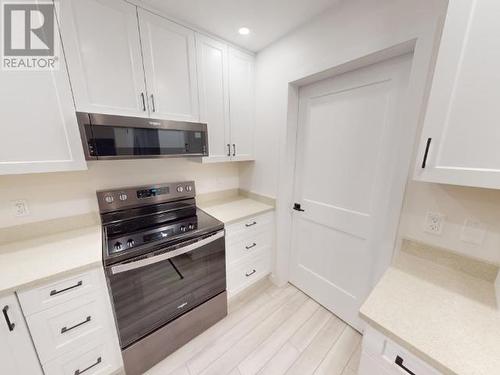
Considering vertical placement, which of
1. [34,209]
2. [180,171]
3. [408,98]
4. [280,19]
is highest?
[280,19]

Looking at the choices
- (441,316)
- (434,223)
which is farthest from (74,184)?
(434,223)

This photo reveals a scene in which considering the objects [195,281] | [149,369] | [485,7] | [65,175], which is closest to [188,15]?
[65,175]

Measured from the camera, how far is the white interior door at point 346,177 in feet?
4.16

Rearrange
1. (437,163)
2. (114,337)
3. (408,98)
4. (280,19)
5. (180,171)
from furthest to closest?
(180,171), (280,19), (114,337), (408,98), (437,163)

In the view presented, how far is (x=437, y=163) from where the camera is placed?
81 cm

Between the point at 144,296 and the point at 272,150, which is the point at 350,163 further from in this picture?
the point at 144,296

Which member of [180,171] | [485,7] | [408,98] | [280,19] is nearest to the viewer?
[485,7]

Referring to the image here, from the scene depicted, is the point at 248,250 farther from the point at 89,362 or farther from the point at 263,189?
the point at 89,362

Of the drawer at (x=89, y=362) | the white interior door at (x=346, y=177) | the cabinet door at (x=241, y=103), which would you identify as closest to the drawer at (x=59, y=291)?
the drawer at (x=89, y=362)

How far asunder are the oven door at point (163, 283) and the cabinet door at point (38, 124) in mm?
713

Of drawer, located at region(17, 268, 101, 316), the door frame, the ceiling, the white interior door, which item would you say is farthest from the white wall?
the white interior door

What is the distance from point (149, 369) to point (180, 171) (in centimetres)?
154

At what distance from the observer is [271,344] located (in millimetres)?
1510

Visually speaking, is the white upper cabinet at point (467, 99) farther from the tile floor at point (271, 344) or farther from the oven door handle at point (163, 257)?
the tile floor at point (271, 344)
